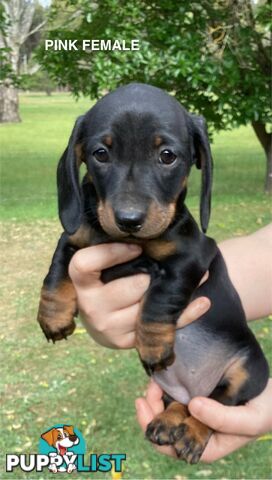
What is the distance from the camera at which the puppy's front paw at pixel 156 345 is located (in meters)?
1.95

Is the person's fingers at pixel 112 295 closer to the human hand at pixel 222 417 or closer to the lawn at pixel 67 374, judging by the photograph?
the human hand at pixel 222 417

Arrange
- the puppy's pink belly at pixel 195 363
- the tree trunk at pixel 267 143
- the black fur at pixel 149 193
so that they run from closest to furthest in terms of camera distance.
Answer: the black fur at pixel 149 193
the puppy's pink belly at pixel 195 363
the tree trunk at pixel 267 143

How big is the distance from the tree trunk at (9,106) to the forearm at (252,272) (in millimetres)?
13582

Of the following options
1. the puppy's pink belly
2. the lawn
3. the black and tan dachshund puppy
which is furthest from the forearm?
the lawn

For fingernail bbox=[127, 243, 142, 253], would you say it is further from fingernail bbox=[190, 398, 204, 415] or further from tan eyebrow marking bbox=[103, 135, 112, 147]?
fingernail bbox=[190, 398, 204, 415]

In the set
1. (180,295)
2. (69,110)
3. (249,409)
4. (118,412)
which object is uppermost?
(180,295)

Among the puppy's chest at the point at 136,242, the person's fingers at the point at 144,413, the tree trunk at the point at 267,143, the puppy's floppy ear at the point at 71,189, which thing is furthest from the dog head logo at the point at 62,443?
the tree trunk at the point at 267,143

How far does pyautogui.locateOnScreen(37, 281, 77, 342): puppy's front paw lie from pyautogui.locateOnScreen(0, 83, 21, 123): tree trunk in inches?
554

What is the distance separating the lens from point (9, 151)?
13.3 meters

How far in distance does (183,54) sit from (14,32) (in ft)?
11.8

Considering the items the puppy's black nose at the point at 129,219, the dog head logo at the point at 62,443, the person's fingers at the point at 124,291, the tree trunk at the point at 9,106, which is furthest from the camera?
the tree trunk at the point at 9,106

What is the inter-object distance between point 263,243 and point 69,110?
1600cm

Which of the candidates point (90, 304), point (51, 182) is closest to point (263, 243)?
point (90, 304)

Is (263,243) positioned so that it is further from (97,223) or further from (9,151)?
(9,151)
